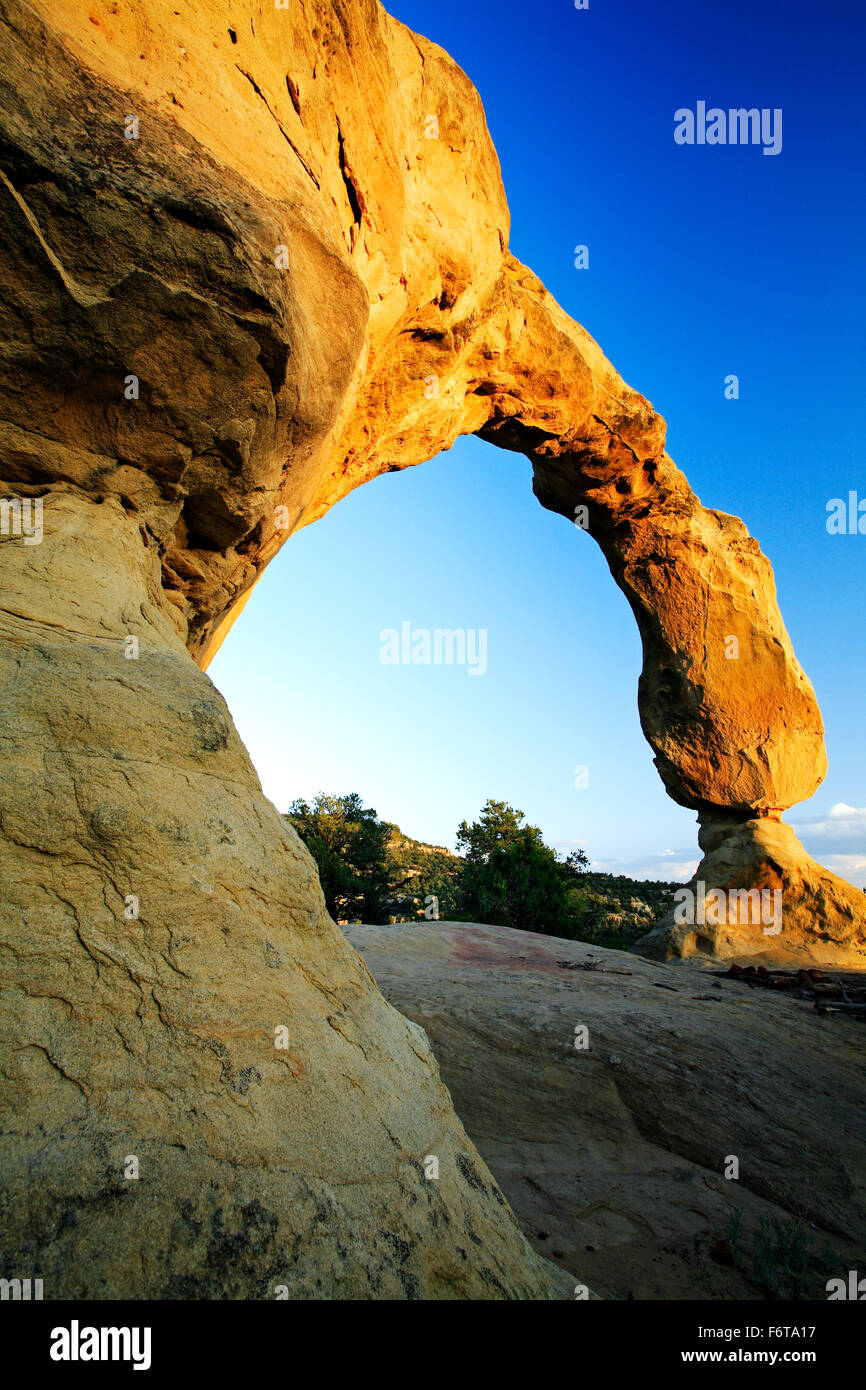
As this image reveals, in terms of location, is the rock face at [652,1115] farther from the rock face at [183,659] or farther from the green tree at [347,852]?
the green tree at [347,852]

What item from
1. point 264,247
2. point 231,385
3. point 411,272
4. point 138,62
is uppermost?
point 411,272

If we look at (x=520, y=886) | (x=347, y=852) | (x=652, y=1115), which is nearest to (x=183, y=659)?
(x=652, y=1115)

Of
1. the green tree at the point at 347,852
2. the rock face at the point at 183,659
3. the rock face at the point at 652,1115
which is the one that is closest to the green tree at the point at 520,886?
the green tree at the point at 347,852

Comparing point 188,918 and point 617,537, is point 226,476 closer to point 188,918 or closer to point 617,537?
point 188,918

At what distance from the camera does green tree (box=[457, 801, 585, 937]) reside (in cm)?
1465

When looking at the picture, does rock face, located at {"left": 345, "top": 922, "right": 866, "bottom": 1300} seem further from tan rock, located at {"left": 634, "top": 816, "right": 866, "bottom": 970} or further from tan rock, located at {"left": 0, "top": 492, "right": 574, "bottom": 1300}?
tan rock, located at {"left": 634, "top": 816, "right": 866, "bottom": 970}

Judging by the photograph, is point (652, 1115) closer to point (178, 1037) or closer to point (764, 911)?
point (178, 1037)

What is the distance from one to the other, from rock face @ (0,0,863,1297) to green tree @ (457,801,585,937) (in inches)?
440

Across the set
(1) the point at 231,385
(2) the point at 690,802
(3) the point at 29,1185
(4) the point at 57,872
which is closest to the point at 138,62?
(1) the point at 231,385

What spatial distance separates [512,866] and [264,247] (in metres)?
14.1

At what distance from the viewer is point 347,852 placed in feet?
62.3

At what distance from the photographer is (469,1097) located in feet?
13.6

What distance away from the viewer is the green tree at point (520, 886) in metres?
14.6

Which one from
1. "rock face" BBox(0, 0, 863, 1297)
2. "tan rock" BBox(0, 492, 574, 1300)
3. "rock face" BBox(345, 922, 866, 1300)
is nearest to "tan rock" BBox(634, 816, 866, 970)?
"rock face" BBox(345, 922, 866, 1300)
